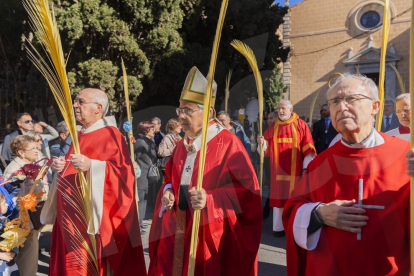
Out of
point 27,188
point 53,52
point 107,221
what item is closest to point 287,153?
point 107,221

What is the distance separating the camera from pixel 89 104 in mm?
3348

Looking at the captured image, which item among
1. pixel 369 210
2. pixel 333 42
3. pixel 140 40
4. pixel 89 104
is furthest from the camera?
pixel 333 42

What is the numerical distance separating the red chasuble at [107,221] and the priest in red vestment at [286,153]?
124 inches

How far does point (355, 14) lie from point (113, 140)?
2311cm

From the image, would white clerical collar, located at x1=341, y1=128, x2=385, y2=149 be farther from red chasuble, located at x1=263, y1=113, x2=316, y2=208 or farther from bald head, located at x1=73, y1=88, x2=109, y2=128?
red chasuble, located at x1=263, y1=113, x2=316, y2=208

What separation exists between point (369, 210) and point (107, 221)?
6.43ft

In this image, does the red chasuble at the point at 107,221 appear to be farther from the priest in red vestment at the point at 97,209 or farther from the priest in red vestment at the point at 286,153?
the priest in red vestment at the point at 286,153

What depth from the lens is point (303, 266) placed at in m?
2.30

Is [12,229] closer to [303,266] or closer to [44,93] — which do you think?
[303,266]

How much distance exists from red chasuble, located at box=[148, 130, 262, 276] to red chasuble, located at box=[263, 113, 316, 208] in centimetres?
314

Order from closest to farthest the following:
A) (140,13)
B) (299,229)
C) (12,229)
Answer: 1. (299,229)
2. (12,229)
3. (140,13)

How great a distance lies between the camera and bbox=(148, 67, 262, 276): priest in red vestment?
282cm

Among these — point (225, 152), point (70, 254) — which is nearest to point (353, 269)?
point (225, 152)

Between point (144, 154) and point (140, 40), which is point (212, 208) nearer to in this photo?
point (144, 154)
